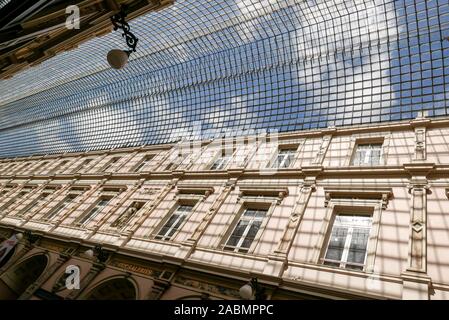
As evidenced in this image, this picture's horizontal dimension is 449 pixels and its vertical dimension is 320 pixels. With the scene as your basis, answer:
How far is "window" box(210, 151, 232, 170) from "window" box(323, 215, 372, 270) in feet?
31.7

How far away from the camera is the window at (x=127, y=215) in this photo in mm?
19534

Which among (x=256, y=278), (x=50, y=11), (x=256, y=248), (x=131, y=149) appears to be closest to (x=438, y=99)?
(x=256, y=248)

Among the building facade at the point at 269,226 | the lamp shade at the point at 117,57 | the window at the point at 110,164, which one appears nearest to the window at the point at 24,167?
the window at the point at 110,164

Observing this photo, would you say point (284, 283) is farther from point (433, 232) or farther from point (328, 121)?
point (328, 121)

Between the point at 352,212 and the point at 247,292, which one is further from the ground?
the point at 352,212

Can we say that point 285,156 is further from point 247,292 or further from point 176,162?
point 247,292

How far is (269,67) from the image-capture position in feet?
91.9

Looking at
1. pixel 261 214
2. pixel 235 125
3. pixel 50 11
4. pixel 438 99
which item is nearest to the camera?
pixel 50 11

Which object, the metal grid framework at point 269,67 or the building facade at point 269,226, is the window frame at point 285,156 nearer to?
the building facade at point 269,226

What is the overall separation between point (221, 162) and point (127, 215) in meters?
7.30

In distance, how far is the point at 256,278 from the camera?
11.0 meters

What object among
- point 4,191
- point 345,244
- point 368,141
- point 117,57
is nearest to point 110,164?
point 4,191

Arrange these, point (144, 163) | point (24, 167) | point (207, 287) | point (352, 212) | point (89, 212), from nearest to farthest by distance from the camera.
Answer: point (207, 287) < point (352, 212) < point (89, 212) < point (144, 163) < point (24, 167)

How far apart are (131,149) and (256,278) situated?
23.7 metres
